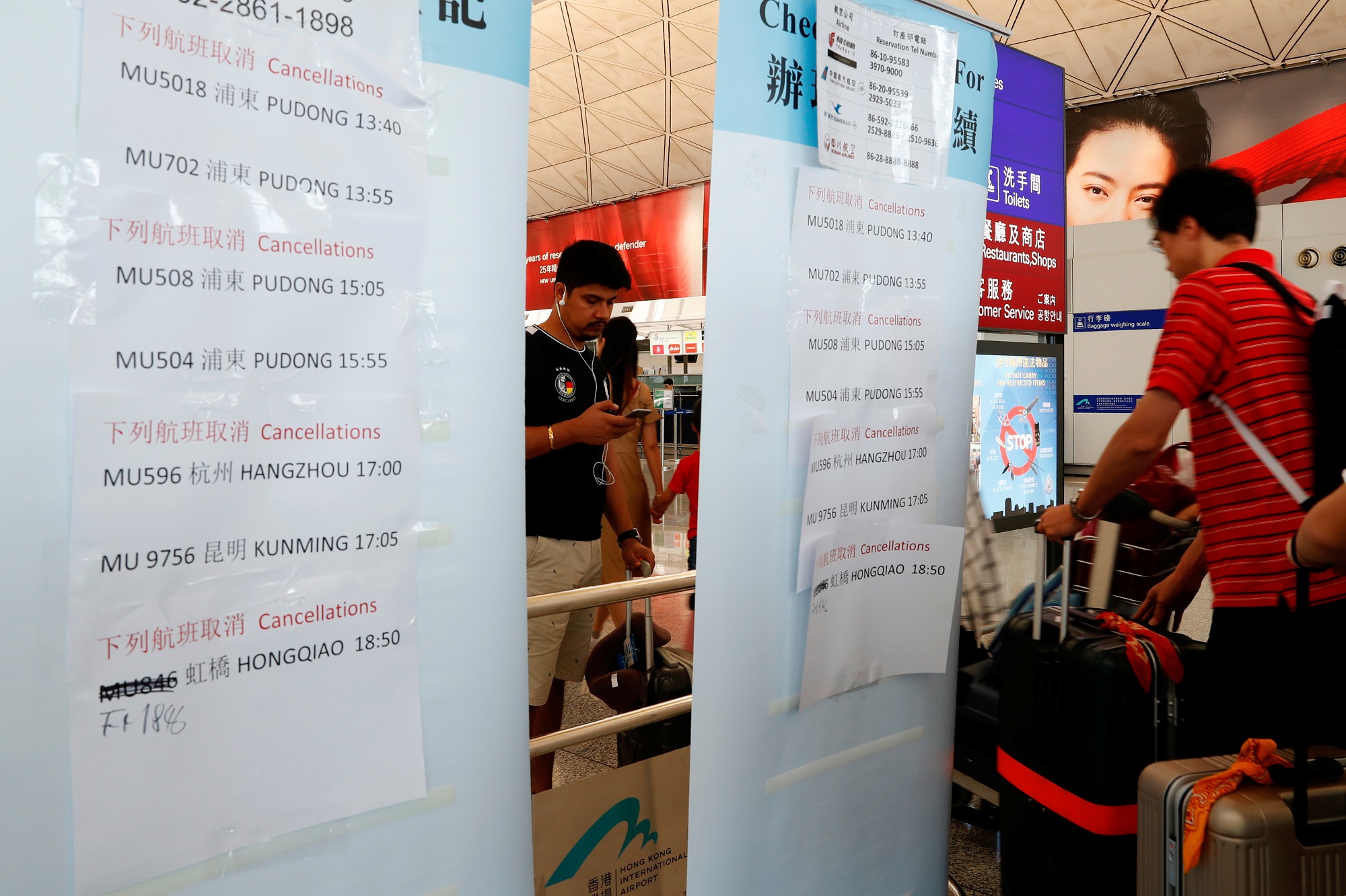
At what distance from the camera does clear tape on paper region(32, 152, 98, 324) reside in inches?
34.5

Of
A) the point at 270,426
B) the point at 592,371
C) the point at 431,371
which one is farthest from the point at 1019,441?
the point at 270,426

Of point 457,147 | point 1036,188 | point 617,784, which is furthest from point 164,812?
point 1036,188

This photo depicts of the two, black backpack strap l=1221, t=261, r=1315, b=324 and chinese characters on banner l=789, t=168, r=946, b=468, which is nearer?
chinese characters on banner l=789, t=168, r=946, b=468

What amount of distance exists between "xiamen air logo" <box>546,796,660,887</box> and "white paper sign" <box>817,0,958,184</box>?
1.51 m

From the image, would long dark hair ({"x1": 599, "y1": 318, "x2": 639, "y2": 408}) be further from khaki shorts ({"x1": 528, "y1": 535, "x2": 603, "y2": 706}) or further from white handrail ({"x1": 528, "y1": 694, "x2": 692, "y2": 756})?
white handrail ({"x1": 528, "y1": 694, "x2": 692, "y2": 756})

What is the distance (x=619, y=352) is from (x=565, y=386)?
5.55ft

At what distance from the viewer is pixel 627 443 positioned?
15.0 feet

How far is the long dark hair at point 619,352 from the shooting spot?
409cm

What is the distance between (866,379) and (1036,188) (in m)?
1.89

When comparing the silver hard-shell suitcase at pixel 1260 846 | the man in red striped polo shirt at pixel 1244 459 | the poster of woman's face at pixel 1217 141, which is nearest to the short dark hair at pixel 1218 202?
the man in red striped polo shirt at pixel 1244 459

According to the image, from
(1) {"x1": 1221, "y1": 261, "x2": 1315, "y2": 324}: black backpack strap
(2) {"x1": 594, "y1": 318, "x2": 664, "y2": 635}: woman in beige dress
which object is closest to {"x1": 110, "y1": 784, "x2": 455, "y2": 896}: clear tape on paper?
(1) {"x1": 1221, "y1": 261, "x2": 1315, "y2": 324}: black backpack strap

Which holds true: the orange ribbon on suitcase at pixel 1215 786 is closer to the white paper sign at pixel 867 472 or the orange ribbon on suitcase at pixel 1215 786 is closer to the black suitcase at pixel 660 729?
the white paper sign at pixel 867 472

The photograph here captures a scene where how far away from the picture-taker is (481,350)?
3.98ft

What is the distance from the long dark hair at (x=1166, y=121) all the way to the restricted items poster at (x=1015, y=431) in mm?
7565
